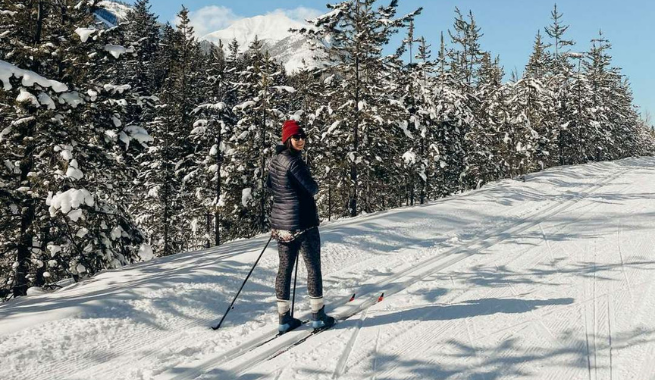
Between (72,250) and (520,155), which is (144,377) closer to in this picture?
(72,250)

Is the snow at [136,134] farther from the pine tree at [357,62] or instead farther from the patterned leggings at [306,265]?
the pine tree at [357,62]

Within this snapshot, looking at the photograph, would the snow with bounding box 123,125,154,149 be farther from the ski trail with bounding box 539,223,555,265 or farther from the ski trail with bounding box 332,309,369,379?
the ski trail with bounding box 539,223,555,265

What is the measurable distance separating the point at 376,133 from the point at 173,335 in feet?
55.2

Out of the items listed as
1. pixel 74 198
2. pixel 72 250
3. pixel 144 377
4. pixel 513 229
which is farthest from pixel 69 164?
pixel 513 229

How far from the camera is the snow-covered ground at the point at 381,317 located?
3.72 meters

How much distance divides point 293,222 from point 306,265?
0.54 meters

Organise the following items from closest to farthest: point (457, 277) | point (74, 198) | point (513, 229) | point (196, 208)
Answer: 1. point (457, 277)
2. point (74, 198)
3. point (513, 229)
4. point (196, 208)

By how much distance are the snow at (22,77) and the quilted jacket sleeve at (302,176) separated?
540 centimetres

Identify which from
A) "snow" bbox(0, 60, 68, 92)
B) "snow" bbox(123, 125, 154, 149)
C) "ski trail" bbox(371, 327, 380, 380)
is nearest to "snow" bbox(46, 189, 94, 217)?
"snow" bbox(0, 60, 68, 92)

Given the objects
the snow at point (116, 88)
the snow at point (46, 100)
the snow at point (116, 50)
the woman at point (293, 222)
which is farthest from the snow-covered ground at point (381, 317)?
the snow at point (116, 50)

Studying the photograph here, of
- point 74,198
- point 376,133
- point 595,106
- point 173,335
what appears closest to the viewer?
point 173,335

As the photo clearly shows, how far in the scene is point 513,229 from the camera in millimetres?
10078

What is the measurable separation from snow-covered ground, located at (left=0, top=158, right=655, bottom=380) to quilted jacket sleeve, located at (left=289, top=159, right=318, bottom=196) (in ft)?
5.46

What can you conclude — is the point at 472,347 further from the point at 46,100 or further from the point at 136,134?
the point at 136,134
